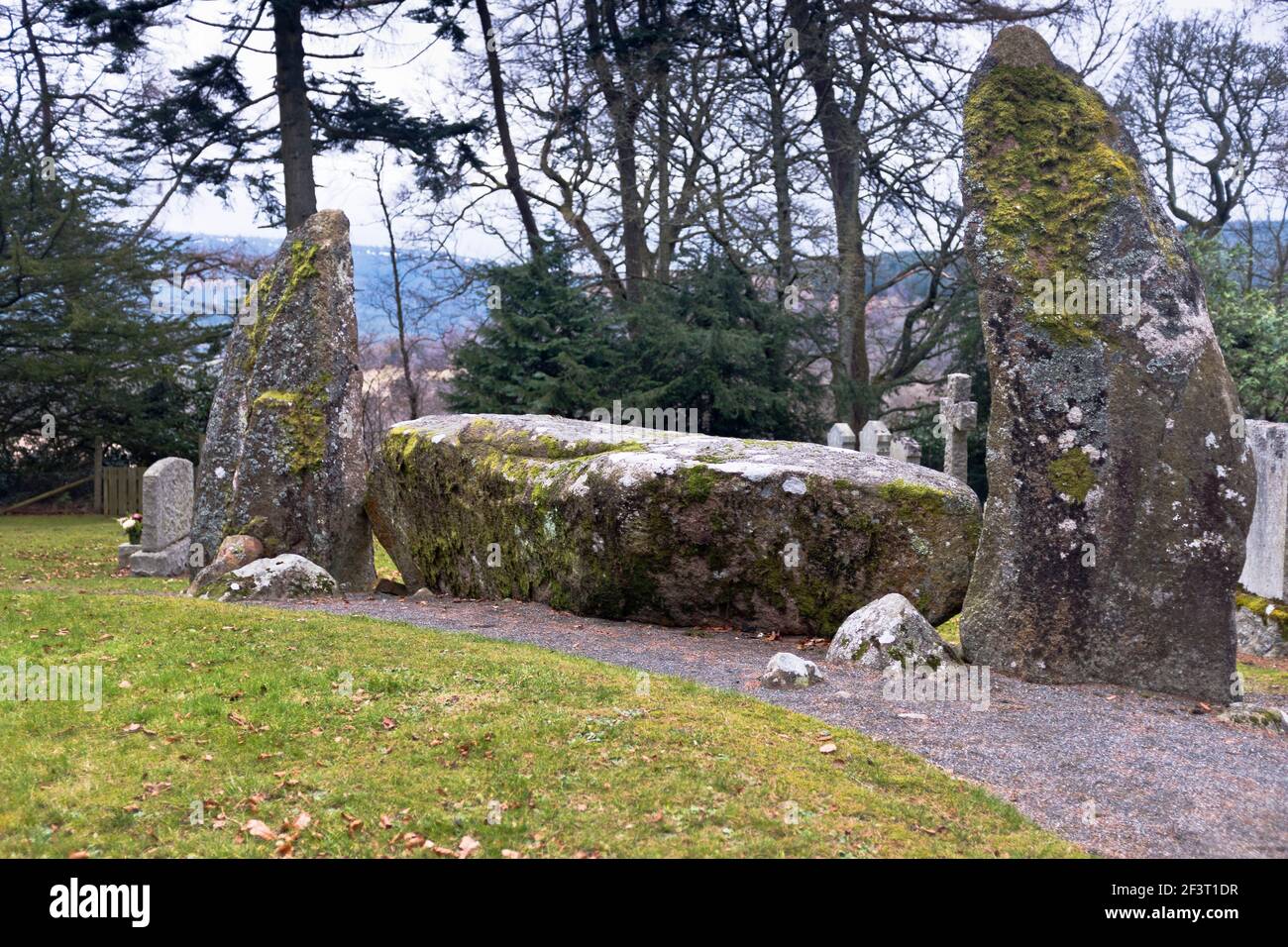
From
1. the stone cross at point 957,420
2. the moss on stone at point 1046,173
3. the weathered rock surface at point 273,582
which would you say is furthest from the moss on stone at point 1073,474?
the stone cross at point 957,420

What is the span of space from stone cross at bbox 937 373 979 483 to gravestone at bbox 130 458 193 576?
14125 mm

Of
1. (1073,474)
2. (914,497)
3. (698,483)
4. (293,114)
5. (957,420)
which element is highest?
(293,114)

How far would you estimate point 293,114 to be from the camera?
25047 mm

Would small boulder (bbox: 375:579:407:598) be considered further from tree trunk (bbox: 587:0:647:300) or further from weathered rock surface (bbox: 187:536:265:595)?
tree trunk (bbox: 587:0:647:300)

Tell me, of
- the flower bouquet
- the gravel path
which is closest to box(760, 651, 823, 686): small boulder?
the gravel path

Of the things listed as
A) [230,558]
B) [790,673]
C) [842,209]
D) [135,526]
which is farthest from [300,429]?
[842,209]

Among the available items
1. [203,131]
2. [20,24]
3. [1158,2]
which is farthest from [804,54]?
[20,24]

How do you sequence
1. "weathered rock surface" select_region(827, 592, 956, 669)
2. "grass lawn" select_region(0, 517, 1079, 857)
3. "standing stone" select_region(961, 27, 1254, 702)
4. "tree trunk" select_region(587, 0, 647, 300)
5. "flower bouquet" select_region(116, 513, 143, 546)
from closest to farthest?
"grass lawn" select_region(0, 517, 1079, 857) < "standing stone" select_region(961, 27, 1254, 702) < "weathered rock surface" select_region(827, 592, 956, 669) < "flower bouquet" select_region(116, 513, 143, 546) < "tree trunk" select_region(587, 0, 647, 300)

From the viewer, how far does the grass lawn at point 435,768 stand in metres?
4.92

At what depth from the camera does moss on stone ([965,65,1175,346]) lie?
26.8 ft

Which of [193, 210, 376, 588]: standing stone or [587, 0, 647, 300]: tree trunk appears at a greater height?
[587, 0, 647, 300]: tree trunk

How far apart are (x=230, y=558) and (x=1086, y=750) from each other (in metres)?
9.80

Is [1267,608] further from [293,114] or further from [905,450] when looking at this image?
[293,114]

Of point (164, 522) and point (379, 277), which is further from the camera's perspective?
point (379, 277)
